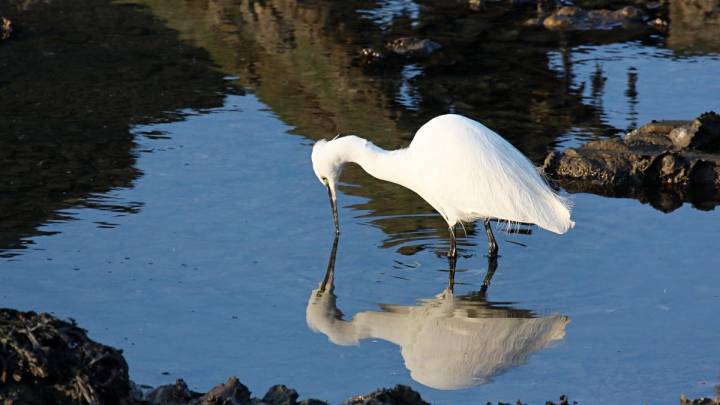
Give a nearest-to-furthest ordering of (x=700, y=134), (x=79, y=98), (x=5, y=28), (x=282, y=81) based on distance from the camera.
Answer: (x=700, y=134)
(x=79, y=98)
(x=282, y=81)
(x=5, y=28)

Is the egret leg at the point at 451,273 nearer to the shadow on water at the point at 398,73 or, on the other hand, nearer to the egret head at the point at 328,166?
the shadow on water at the point at 398,73

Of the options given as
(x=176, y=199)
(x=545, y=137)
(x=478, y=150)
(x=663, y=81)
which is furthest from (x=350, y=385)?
(x=663, y=81)

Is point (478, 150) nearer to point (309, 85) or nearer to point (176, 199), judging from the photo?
point (176, 199)

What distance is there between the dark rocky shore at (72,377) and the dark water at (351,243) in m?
0.76

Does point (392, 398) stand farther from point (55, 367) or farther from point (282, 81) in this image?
point (282, 81)

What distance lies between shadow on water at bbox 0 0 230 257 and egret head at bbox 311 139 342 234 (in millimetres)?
1523

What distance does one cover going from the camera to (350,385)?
248 inches

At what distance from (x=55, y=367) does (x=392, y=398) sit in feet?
Result: 5.05

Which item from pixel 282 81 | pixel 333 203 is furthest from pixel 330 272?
pixel 282 81

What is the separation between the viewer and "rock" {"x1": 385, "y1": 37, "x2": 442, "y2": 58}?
517 inches

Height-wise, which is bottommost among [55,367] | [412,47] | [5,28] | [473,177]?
[412,47]

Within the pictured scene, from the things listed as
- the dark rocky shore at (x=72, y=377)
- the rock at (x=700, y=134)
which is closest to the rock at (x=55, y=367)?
the dark rocky shore at (x=72, y=377)

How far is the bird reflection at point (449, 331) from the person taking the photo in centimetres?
651

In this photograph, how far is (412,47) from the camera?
43.2ft
